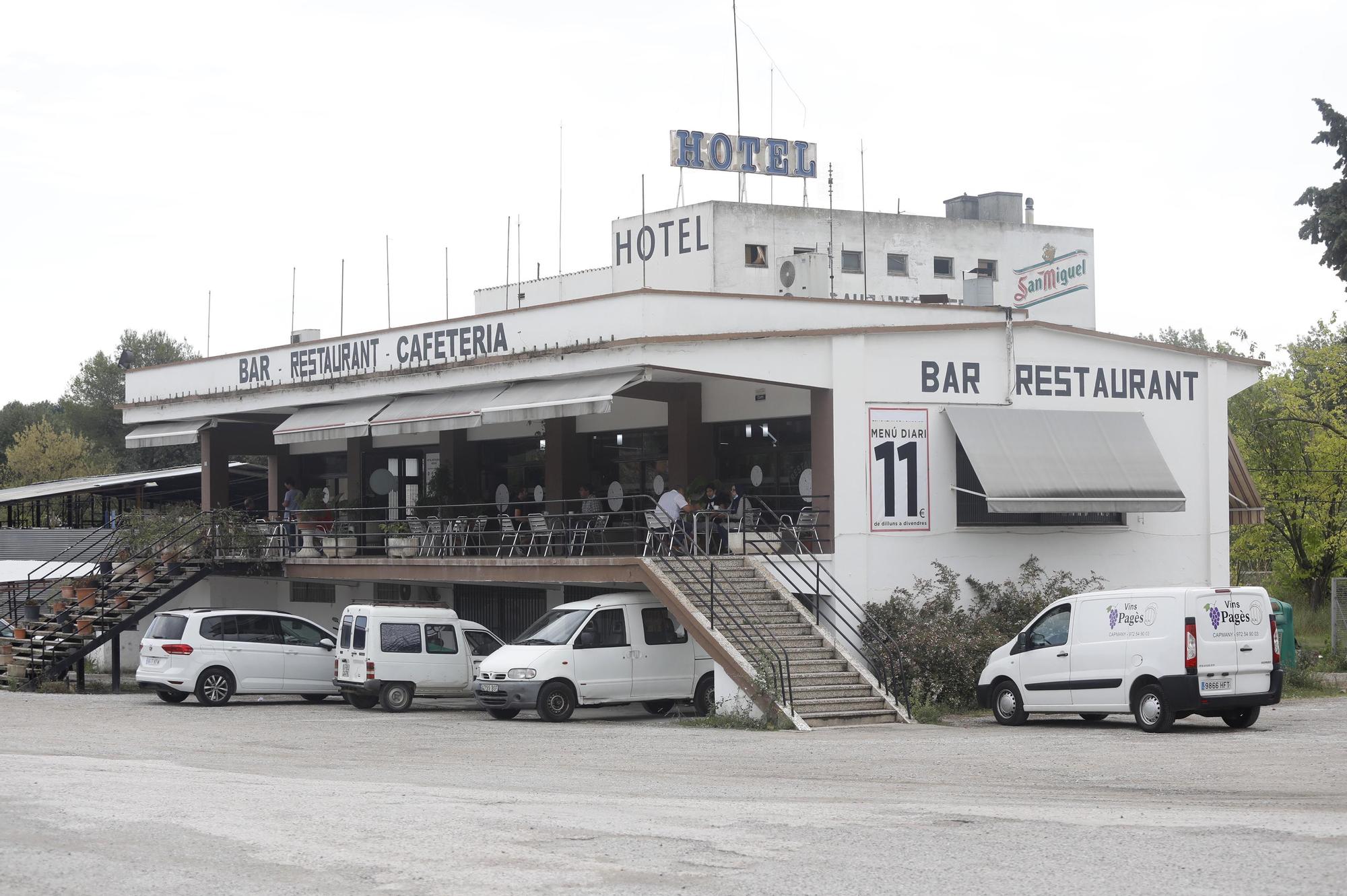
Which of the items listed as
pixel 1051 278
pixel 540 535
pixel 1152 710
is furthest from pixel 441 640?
pixel 1051 278

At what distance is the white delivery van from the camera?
1953 cm

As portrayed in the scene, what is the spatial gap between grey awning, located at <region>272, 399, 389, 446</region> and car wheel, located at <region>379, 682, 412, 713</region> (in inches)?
309

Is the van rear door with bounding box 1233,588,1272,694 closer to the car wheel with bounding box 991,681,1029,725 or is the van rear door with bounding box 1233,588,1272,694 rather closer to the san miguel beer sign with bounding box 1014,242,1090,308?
the car wheel with bounding box 991,681,1029,725

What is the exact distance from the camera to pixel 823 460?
1034 inches

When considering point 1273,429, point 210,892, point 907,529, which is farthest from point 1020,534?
point 1273,429

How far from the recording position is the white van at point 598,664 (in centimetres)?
2286

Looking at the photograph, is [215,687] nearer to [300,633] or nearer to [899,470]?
[300,633]

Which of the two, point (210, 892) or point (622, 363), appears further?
point (622, 363)

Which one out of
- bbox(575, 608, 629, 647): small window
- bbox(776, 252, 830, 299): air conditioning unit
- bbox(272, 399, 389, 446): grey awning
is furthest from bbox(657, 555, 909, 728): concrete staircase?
bbox(776, 252, 830, 299): air conditioning unit

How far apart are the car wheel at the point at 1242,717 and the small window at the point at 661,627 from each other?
7.77 meters


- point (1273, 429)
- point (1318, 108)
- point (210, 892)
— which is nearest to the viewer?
point (210, 892)

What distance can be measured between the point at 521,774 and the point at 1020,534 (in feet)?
48.2

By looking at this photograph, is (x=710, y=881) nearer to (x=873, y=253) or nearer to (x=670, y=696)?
(x=670, y=696)

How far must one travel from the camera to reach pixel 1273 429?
5197cm
